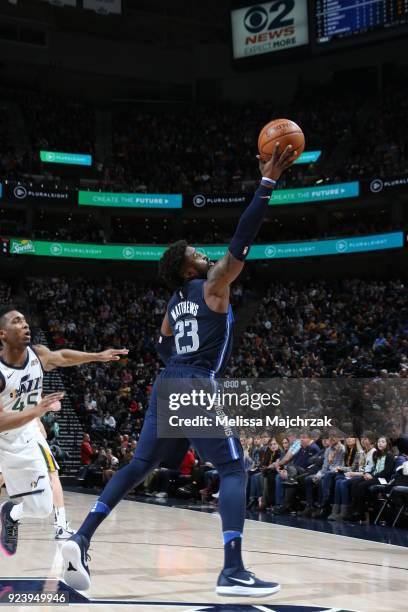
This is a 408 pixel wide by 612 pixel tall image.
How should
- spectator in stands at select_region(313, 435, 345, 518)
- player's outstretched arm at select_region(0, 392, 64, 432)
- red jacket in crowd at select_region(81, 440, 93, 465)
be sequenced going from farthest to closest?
1. red jacket in crowd at select_region(81, 440, 93, 465)
2. spectator in stands at select_region(313, 435, 345, 518)
3. player's outstretched arm at select_region(0, 392, 64, 432)

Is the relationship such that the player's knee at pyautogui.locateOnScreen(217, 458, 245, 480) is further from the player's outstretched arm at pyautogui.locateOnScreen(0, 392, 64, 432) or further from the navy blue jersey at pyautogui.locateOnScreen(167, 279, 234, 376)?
the player's outstretched arm at pyautogui.locateOnScreen(0, 392, 64, 432)

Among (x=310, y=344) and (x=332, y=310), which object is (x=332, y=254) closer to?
(x=332, y=310)

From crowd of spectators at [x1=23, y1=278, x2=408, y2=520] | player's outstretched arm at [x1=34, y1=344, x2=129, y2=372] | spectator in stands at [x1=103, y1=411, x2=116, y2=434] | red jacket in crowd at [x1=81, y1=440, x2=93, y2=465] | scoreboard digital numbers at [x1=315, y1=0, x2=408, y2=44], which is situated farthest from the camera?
scoreboard digital numbers at [x1=315, y1=0, x2=408, y2=44]

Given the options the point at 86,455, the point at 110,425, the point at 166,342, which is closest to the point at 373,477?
the point at 166,342

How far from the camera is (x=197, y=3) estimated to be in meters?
36.0

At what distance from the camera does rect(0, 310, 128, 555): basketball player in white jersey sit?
564cm

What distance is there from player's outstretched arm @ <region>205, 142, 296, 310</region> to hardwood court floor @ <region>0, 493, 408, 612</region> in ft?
5.88

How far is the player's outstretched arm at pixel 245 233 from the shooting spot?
4.44m

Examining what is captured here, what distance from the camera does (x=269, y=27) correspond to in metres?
28.1

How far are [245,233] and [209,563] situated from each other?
306cm

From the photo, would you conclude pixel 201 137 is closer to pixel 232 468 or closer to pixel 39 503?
pixel 39 503

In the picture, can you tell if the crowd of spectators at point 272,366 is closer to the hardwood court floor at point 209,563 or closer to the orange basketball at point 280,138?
the hardwood court floor at point 209,563

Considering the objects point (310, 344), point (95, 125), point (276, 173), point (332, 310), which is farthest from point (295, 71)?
point (276, 173)

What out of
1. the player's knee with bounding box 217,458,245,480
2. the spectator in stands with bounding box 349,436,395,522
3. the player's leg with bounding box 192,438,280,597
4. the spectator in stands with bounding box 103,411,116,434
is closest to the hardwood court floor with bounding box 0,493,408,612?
the player's leg with bounding box 192,438,280,597
